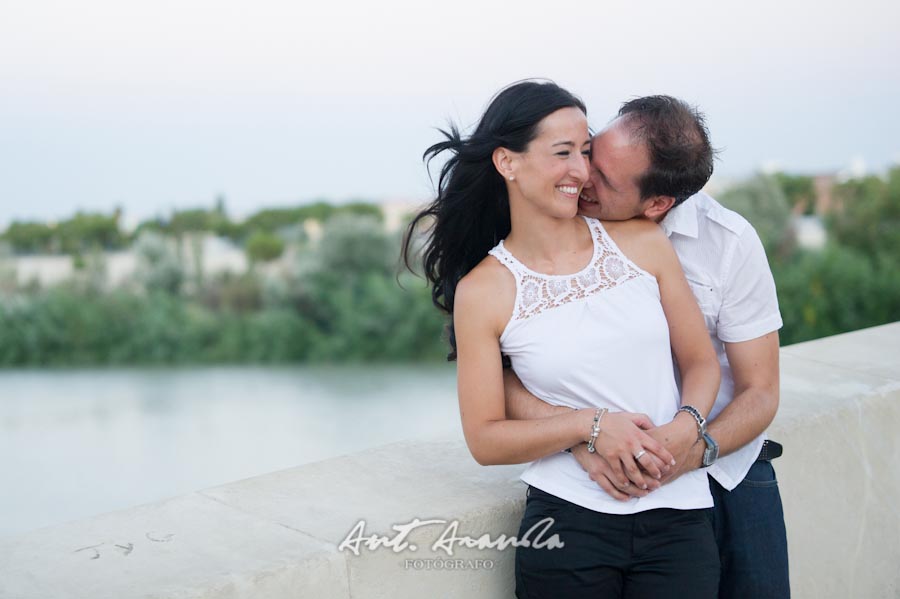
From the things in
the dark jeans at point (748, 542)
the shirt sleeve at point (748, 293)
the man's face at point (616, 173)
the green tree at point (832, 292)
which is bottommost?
the green tree at point (832, 292)

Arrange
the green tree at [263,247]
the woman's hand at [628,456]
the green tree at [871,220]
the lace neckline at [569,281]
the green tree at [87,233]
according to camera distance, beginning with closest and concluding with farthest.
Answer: the woman's hand at [628,456]
the lace neckline at [569,281]
the green tree at [871,220]
the green tree at [263,247]
the green tree at [87,233]

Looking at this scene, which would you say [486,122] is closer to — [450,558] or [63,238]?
[450,558]

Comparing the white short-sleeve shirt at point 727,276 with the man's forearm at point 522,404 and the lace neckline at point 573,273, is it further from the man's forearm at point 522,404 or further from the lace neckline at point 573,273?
the man's forearm at point 522,404

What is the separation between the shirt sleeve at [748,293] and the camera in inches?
60.9

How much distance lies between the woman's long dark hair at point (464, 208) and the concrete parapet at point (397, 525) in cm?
28

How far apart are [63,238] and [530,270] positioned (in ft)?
45.7

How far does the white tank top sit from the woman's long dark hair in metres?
0.23

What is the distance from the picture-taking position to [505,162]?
160cm

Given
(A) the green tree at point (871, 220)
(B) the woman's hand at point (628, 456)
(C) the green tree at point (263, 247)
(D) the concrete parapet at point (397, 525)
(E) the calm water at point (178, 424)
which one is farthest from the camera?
(C) the green tree at point (263, 247)

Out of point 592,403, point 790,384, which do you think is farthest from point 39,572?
point 790,384

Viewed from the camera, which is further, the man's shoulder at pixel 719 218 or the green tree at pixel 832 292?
the green tree at pixel 832 292

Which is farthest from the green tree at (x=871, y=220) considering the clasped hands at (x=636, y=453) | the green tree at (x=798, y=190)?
the clasped hands at (x=636, y=453)

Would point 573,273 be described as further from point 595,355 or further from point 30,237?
point 30,237

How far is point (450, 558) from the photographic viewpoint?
1.44m
